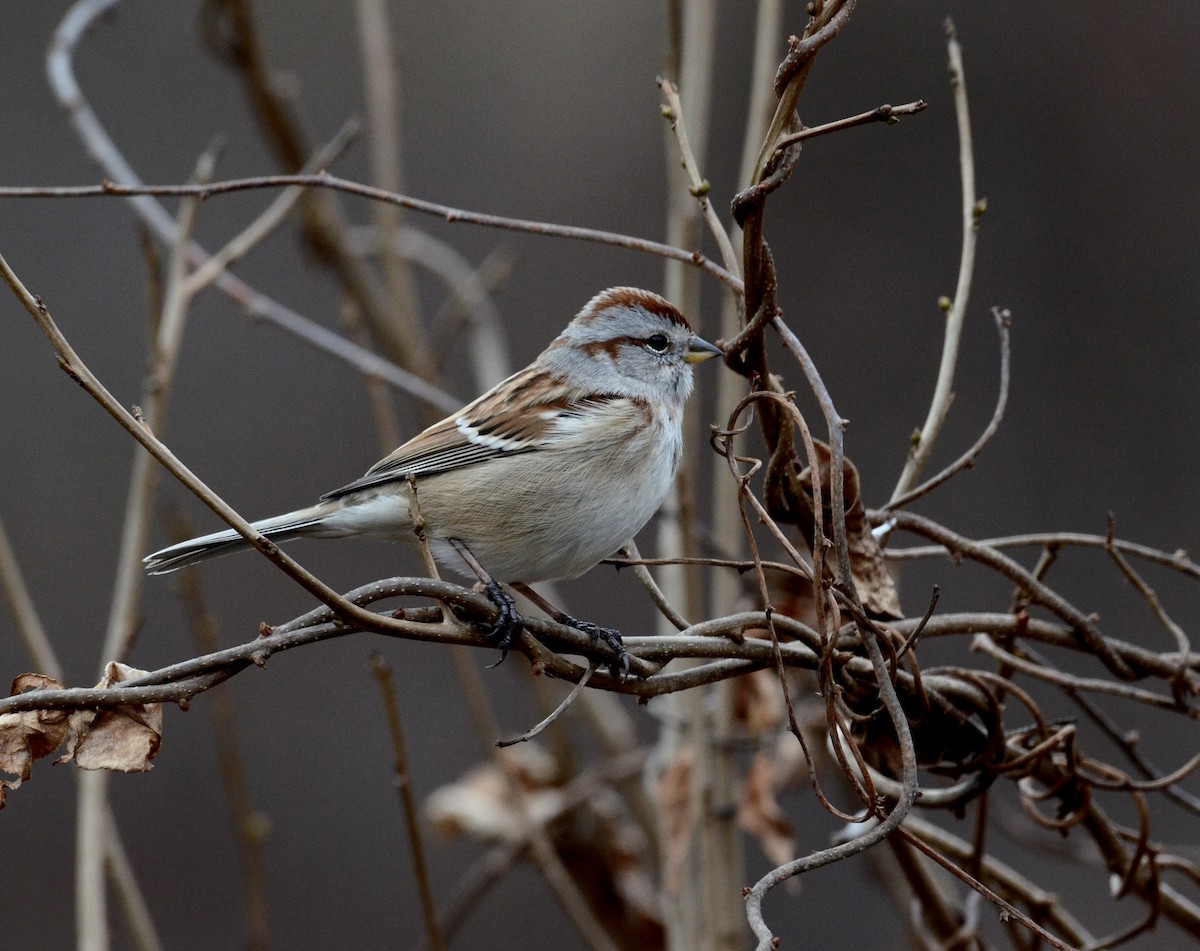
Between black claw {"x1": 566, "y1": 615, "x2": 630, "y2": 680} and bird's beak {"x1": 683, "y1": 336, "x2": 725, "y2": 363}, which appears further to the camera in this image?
bird's beak {"x1": 683, "y1": 336, "x2": 725, "y2": 363}

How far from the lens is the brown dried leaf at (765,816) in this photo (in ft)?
9.09

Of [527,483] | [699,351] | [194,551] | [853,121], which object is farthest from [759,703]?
[853,121]

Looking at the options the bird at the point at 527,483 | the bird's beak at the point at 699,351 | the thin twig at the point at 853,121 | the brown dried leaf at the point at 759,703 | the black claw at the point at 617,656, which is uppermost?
the thin twig at the point at 853,121

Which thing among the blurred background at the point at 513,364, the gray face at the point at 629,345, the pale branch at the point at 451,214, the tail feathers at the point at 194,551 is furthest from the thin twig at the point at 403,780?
the blurred background at the point at 513,364

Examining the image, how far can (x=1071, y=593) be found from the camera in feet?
18.2

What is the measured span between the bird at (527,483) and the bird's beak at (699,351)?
12mm

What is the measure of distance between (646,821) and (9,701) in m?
2.19

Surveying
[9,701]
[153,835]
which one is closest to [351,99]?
[153,835]

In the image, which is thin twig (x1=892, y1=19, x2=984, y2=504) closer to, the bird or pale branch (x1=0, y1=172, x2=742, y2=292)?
pale branch (x1=0, y1=172, x2=742, y2=292)

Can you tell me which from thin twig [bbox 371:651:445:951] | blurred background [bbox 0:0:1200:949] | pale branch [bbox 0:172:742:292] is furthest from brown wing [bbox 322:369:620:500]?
blurred background [bbox 0:0:1200:949]

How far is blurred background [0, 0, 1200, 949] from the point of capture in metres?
5.41

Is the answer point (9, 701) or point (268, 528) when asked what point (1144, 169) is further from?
point (9, 701)

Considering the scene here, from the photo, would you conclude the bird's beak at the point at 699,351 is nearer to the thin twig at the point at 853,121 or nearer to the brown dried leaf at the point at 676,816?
Result: the brown dried leaf at the point at 676,816

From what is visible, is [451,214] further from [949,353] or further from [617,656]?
[949,353]
